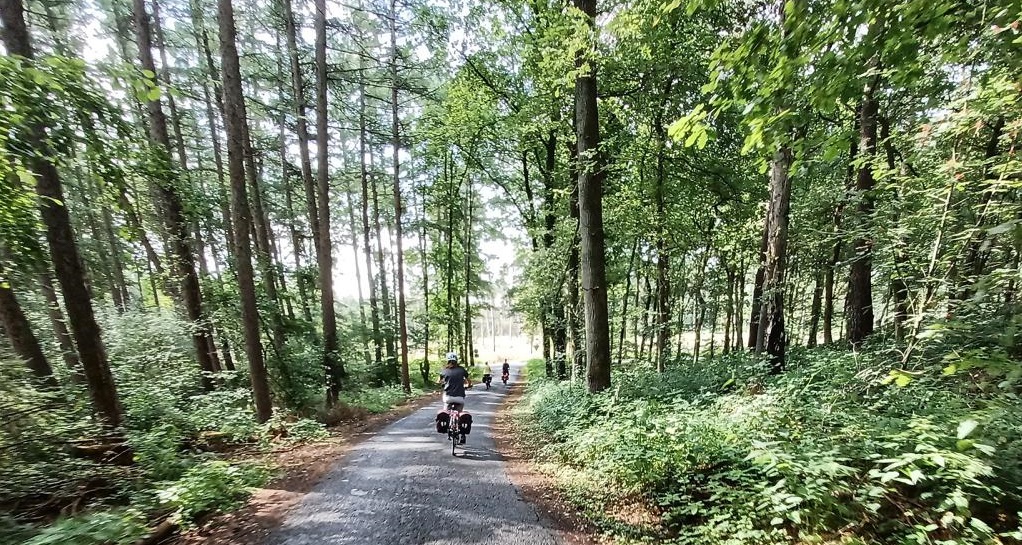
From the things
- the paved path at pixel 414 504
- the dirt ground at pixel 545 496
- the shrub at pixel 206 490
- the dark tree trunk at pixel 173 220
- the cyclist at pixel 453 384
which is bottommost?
the dirt ground at pixel 545 496

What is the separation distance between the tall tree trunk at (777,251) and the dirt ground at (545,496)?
14.5 feet

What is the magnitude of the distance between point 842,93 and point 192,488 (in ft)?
26.7

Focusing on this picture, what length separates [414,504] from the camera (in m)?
5.64

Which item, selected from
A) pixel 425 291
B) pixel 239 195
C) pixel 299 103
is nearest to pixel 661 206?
pixel 239 195

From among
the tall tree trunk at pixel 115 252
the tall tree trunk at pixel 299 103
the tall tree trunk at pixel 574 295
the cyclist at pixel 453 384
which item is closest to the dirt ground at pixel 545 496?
the cyclist at pixel 453 384

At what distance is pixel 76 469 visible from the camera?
5754 mm

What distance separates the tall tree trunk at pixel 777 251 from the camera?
7473mm

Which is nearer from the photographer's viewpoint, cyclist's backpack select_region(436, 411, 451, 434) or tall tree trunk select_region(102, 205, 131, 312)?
cyclist's backpack select_region(436, 411, 451, 434)

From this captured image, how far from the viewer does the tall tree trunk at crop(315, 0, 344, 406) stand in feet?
42.7

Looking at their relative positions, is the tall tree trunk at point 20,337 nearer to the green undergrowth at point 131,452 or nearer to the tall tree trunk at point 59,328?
the green undergrowth at point 131,452

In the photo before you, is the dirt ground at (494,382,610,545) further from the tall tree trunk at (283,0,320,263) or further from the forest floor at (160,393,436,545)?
the tall tree trunk at (283,0,320,263)

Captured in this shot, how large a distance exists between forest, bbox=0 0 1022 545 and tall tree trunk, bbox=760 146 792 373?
0.07 m

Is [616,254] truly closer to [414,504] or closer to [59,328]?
[414,504]

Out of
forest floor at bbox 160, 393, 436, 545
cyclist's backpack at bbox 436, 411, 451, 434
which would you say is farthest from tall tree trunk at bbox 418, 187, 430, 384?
cyclist's backpack at bbox 436, 411, 451, 434
